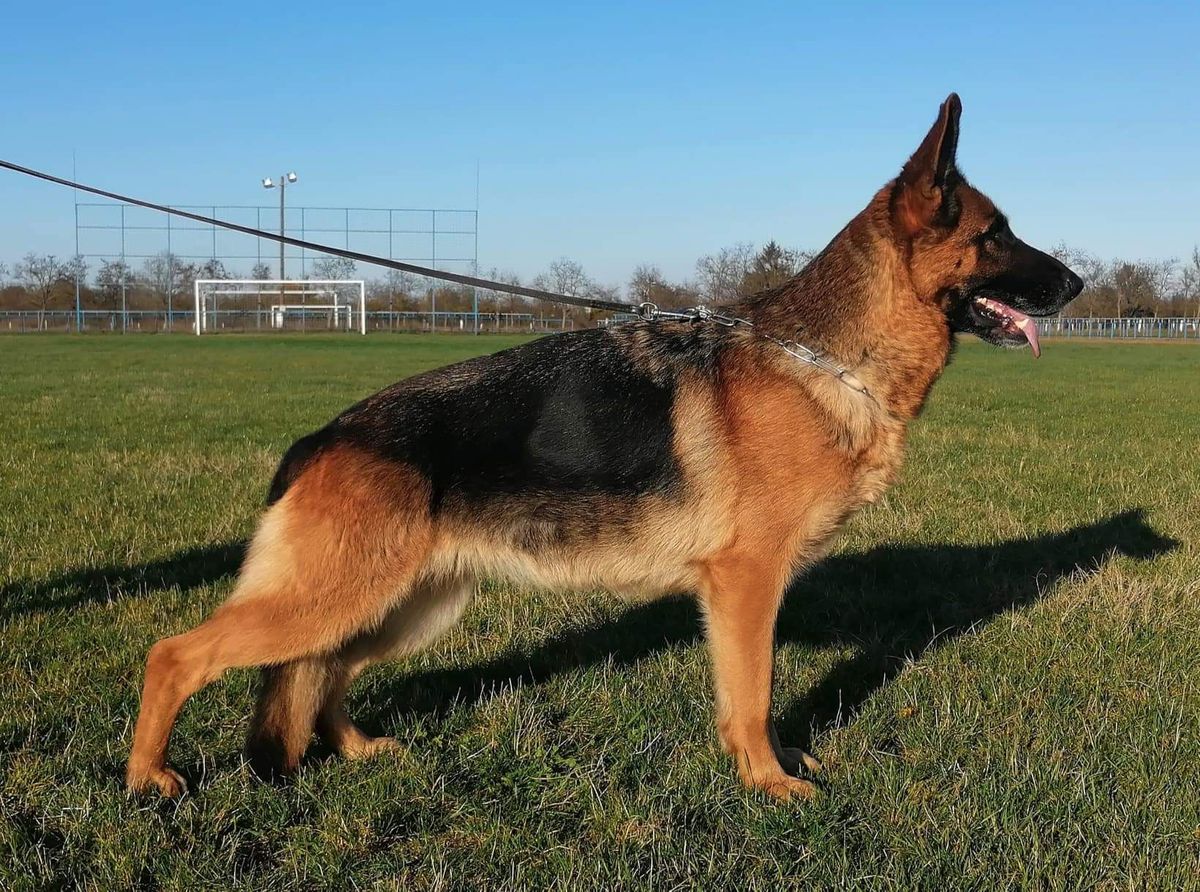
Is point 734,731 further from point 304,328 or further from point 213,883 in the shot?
point 304,328

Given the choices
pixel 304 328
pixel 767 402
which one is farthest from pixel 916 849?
pixel 304 328

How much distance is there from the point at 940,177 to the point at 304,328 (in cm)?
6873

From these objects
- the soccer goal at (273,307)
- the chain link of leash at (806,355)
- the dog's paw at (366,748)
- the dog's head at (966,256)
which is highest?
the soccer goal at (273,307)

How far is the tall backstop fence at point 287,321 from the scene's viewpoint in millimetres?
67500

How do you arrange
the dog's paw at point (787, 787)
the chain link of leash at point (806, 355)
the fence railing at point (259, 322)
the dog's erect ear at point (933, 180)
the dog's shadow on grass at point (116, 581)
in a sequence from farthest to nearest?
the fence railing at point (259, 322) < the dog's shadow on grass at point (116, 581) < the chain link of leash at point (806, 355) < the dog's erect ear at point (933, 180) < the dog's paw at point (787, 787)

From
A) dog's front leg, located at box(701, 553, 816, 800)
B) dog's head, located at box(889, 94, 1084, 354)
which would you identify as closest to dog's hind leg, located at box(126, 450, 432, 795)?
dog's front leg, located at box(701, 553, 816, 800)

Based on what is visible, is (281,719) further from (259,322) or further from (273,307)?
(259,322)

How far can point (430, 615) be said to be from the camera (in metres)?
4.12

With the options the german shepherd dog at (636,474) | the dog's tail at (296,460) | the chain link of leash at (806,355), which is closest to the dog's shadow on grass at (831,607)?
the german shepherd dog at (636,474)

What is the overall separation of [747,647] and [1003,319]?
1.79 meters

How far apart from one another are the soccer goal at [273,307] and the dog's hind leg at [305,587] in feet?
212

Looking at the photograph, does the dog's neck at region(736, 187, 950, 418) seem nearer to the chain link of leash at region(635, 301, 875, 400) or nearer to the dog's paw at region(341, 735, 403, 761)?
the chain link of leash at region(635, 301, 875, 400)

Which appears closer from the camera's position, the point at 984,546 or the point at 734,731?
the point at 734,731

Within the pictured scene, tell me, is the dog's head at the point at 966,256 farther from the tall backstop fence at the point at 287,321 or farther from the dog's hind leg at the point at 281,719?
the tall backstop fence at the point at 287,321
